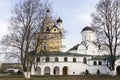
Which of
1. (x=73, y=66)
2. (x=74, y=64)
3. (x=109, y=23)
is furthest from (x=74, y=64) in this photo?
(x=109, y=23)

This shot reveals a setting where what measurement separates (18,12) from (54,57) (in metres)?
29.2

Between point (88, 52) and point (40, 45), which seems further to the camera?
point (88, 52)

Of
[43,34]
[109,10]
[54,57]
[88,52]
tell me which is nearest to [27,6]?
[43,34]

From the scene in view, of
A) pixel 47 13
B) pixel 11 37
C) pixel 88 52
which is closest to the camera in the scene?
pixel 11 37

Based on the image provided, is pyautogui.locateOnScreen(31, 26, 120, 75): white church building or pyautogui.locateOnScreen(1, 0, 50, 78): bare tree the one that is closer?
pyautogui.locateOnScreen(1, 0, 50, 78): bare tree

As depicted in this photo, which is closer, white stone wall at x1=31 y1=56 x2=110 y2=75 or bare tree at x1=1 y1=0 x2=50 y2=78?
bare tree at x1=1 y1=0 x2=50 y2=78

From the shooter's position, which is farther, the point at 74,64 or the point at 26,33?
the point at 74,64

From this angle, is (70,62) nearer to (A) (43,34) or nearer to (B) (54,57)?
(B) (54,57)

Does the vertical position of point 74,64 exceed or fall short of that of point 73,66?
it exceeds it

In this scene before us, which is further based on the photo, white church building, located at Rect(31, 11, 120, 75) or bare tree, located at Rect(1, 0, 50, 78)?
white church building, located at Rect(31, 11, 120, 75)

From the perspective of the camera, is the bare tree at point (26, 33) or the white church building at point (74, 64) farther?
the white church building at point (74, 64)

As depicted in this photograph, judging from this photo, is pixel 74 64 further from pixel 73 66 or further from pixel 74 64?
pixel 73 66

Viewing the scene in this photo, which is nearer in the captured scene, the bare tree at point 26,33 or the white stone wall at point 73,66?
the bare tree at point 26,33

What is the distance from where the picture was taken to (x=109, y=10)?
49938 mm
